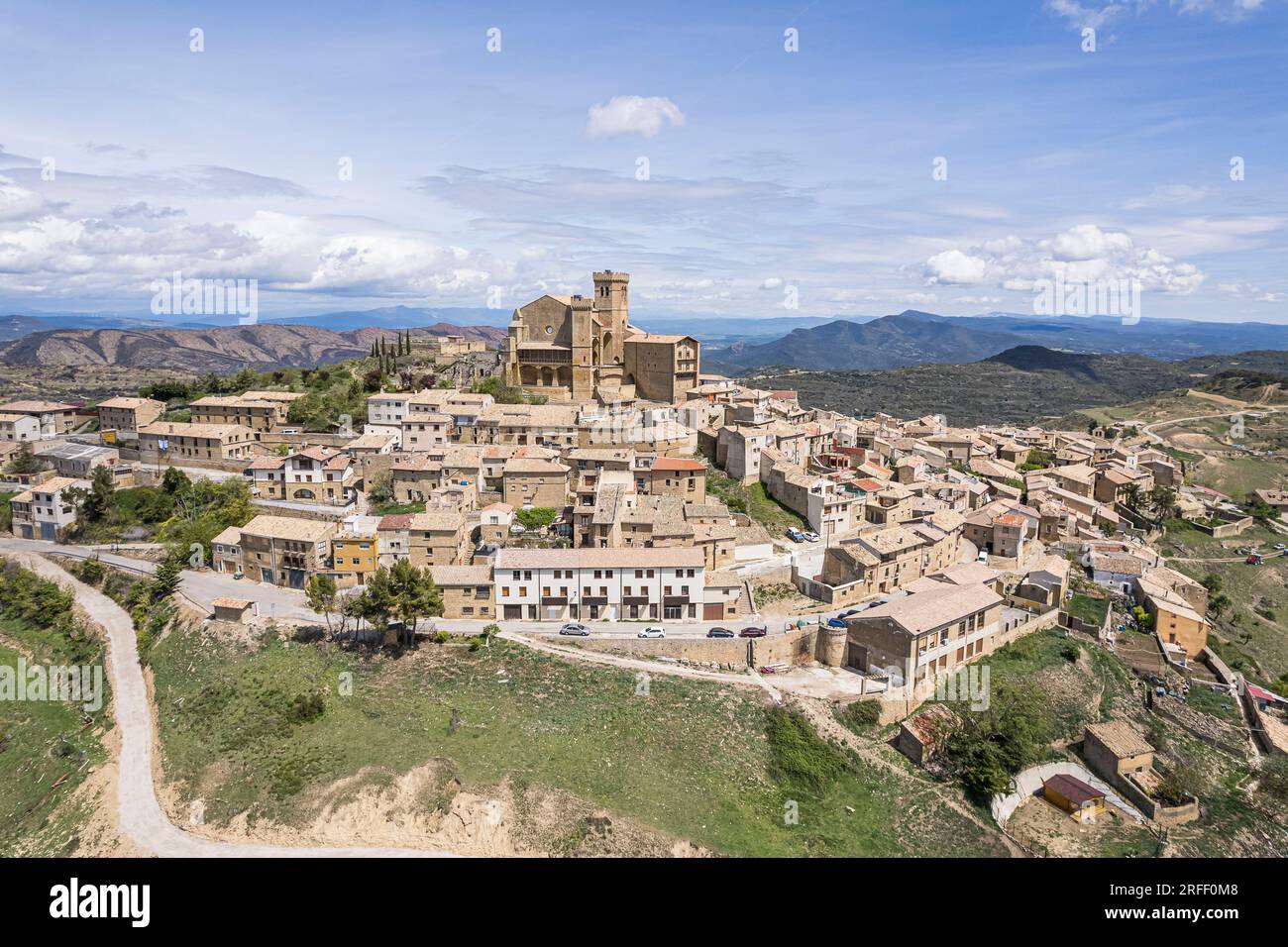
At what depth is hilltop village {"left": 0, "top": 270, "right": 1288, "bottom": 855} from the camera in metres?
36.1

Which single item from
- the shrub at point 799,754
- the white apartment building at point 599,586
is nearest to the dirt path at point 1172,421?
the white apartment building at point 599,586

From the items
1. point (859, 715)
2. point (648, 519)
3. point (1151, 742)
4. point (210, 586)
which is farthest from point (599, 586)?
point (1151, 742)

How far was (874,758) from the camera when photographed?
31.6 m

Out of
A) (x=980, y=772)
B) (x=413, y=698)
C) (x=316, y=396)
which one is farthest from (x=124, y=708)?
(x=980, y=772)

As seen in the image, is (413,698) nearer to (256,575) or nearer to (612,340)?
(256,575)

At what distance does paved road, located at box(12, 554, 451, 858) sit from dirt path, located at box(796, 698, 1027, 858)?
15492 millimetres

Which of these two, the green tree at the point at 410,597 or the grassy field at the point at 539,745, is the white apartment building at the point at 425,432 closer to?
the green tree at the point at 410,597

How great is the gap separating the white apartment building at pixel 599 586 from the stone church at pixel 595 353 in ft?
83.8

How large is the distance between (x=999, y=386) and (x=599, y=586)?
15906cm

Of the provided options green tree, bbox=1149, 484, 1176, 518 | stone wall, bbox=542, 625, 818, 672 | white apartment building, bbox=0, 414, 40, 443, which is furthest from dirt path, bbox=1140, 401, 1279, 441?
white apartment building, bbox=0, 414, 40, 443

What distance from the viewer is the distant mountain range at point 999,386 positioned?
5512 inches

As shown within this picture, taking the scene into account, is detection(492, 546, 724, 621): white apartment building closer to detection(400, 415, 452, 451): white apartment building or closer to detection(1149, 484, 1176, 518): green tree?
detection(400, 415, 452, 451): white apartment building

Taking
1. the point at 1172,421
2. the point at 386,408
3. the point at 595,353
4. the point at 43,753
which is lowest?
the point at 43,753

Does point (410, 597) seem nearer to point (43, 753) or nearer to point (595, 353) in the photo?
point (43, 753)
